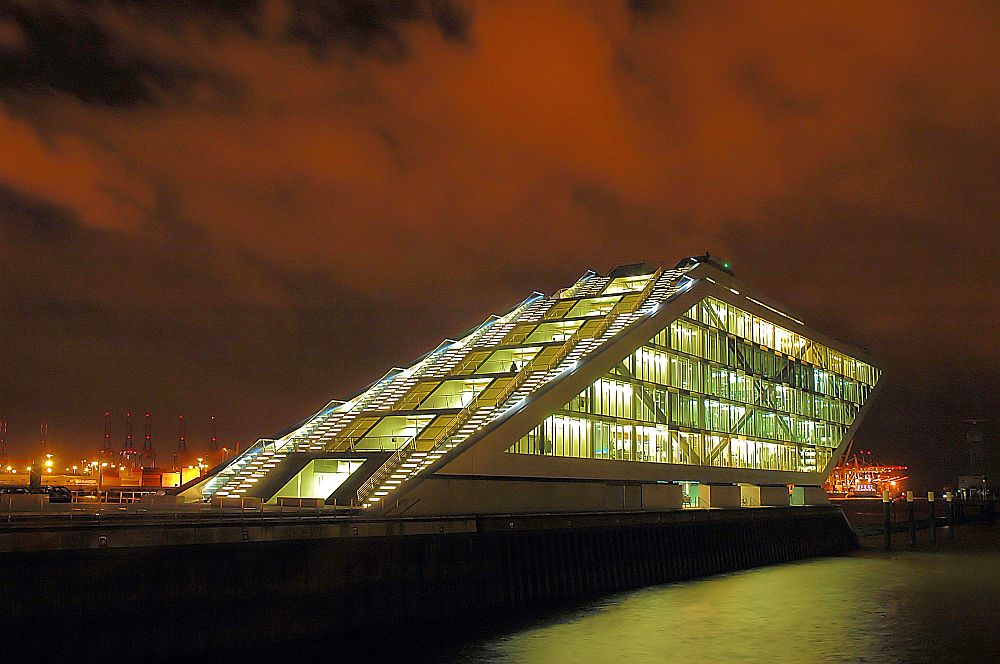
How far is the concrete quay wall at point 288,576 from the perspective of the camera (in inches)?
821

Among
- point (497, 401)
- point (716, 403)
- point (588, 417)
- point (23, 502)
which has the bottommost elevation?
point (23, 502)

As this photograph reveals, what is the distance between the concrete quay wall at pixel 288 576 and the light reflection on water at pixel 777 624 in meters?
2.14

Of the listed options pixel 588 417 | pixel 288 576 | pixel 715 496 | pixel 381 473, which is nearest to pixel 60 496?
pixel 381 473

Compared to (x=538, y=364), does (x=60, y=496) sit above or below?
below

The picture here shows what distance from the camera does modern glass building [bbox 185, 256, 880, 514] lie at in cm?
3706

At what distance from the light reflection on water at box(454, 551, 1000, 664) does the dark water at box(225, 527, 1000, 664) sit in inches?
1.4

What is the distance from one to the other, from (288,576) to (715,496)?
28734mm

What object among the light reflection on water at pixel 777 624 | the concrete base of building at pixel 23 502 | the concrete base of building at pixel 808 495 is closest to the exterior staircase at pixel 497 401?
the light reflection on water at pixel 777 624

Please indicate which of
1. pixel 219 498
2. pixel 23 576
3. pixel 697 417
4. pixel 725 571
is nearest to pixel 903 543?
pixel 697 417

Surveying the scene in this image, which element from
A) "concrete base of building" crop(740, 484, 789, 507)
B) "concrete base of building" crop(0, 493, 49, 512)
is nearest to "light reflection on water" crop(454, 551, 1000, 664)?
"concrete base of building" crop(740, 484, 789, 507)

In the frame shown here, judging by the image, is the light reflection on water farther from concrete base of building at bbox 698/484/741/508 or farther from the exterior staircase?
the exterior staircase

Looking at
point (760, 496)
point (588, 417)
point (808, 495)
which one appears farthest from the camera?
point (808, 495)

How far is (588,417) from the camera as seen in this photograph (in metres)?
44.0

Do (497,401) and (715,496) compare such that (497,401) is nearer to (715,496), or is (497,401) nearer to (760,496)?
(715,496)
